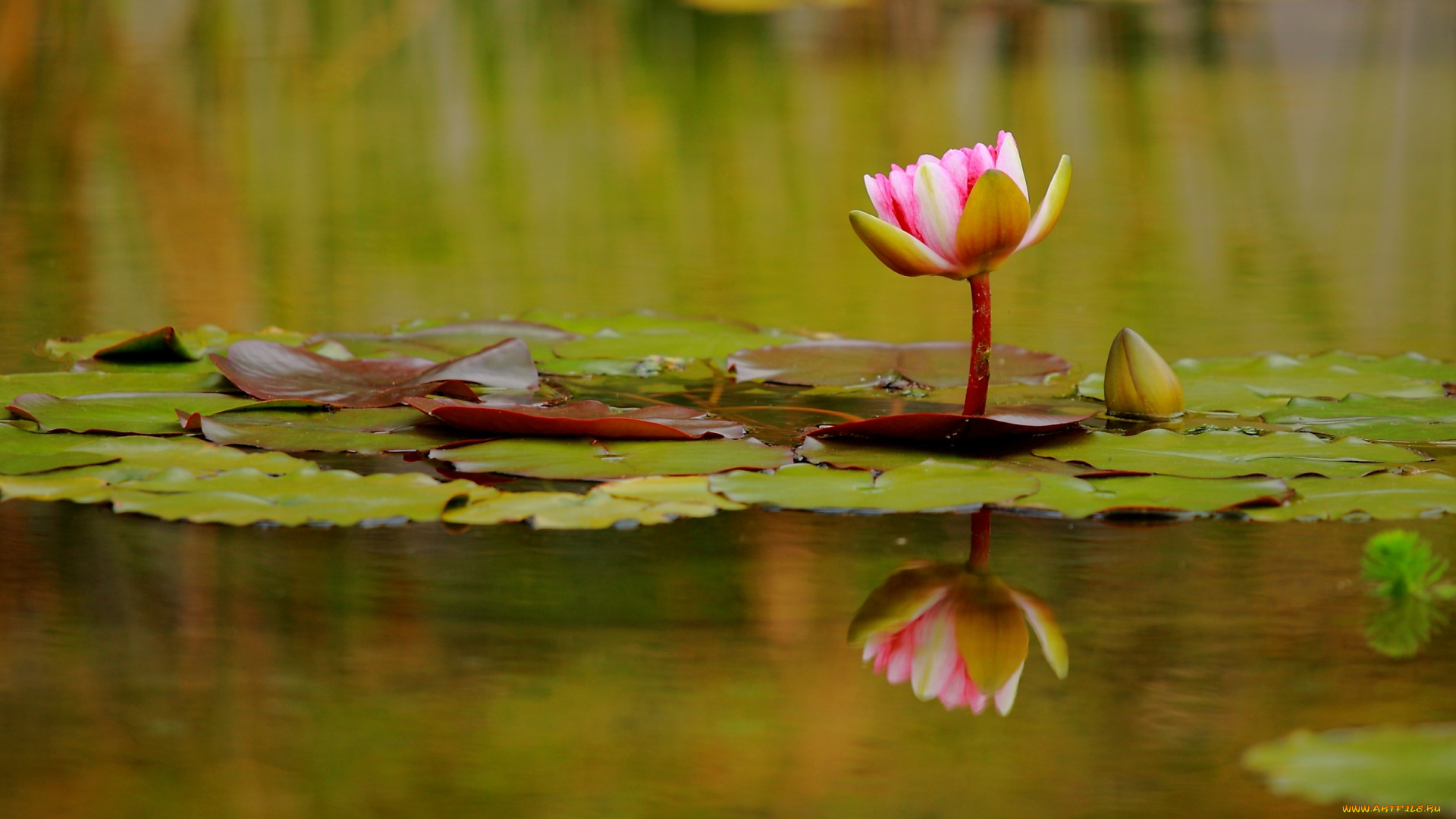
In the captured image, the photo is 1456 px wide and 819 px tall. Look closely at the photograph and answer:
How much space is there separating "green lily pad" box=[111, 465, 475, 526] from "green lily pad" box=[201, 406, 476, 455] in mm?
117

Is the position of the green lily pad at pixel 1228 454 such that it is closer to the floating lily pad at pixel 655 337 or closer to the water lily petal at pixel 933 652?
the water lily petal at pixel 933 652

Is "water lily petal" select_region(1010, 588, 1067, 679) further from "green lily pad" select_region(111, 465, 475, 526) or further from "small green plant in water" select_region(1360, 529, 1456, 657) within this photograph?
"green lily pad" select_region(111, 465, 475, 526)

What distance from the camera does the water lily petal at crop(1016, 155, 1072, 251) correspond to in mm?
1252

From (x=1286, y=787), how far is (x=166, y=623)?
2.24ft

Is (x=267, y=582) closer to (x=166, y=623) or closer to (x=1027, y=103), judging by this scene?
(x=166, y=623)

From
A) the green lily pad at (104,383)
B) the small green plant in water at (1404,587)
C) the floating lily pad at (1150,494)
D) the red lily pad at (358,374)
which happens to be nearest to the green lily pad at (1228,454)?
the floating lily pad at (1150,494)

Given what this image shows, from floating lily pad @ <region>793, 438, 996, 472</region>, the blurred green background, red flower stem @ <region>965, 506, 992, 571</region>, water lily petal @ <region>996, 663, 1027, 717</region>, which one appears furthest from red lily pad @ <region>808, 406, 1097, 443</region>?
the blurred green background

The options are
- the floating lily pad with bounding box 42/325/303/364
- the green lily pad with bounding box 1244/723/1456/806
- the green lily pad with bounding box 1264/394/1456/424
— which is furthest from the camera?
A: the floating lily pad with bounding box 42/325/303/364

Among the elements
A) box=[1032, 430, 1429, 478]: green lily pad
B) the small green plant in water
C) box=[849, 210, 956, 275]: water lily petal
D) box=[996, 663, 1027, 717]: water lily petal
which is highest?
box=[849, 210, 956, 275]: water lily petal

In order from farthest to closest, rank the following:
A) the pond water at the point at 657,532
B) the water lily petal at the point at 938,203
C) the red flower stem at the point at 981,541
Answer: the water lily petal at the point at 938,203
the red flower stem at the point at 981,541
the pond water at the point at 657,532

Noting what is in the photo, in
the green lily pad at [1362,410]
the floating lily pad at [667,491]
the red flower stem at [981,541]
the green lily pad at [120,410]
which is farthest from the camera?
the green lily pad at [1362,410]

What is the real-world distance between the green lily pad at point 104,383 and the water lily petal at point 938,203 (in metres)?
0.84

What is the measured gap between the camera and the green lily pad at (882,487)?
108 cm

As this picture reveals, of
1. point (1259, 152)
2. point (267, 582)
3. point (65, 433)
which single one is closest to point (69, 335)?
point (65, 433)
